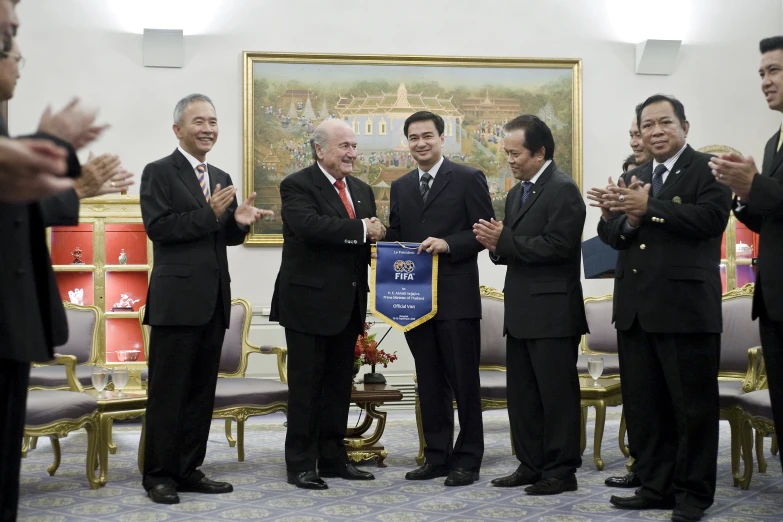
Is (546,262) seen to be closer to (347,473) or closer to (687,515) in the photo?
(687,515)

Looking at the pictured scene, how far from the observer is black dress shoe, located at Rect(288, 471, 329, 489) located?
451 centimetres

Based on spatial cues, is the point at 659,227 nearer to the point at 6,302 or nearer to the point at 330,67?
the point at 6,302

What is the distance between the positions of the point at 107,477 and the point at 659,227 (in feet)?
10.3

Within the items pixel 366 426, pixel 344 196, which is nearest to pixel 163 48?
pixel 344 196

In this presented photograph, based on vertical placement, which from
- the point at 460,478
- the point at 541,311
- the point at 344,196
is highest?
the point at 344,196

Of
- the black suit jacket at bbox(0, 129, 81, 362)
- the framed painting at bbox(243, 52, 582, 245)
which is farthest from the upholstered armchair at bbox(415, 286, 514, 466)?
the black suit jacket at bbox(0, 129, 81, 362)

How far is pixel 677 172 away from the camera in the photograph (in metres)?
3.95

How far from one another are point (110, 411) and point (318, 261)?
1.42 meters

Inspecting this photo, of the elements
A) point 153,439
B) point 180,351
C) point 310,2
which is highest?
point 310,2

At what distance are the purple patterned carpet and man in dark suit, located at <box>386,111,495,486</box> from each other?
25 cm

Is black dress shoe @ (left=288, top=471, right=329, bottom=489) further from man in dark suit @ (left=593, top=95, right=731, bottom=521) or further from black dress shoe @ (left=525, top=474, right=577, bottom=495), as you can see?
man in dark suit @ (left=593, top=95, right=731, bottom=521)

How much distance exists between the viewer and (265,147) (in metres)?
7.74

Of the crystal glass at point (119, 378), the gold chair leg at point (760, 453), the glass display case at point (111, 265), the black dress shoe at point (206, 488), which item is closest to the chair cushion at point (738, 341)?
the gold chair leg at point (760, 453)

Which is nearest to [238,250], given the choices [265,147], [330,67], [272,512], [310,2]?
[265,147]
